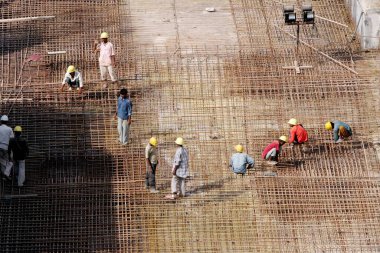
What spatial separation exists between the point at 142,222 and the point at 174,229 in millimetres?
869

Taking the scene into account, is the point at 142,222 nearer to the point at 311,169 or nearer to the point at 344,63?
the point at 311,169

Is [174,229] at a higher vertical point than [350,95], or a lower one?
lower

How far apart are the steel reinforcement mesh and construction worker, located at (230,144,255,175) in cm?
66

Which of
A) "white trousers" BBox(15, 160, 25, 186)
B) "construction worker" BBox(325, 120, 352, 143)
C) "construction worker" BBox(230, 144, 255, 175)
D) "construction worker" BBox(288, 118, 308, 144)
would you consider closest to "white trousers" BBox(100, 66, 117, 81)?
"white trousers" BBox(15, 160, 25, 186)

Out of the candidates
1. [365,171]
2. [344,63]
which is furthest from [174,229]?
[344,63]

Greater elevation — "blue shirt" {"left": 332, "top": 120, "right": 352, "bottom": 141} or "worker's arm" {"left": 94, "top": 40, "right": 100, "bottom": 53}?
"worker's arm" {"left": 94, "top": 40, "right": 100, "bottom": 53}

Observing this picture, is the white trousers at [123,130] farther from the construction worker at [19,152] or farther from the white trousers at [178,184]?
the construction worker at [19,152]

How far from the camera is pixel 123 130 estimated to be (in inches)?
1105

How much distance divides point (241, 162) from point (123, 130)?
11.4 ft

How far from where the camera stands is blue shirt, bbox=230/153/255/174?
2700 cm

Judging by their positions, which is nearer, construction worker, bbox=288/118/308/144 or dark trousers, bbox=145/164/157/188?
dark trousers, bbox=145/164/157/188

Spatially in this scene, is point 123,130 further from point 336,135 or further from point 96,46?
point 336,135

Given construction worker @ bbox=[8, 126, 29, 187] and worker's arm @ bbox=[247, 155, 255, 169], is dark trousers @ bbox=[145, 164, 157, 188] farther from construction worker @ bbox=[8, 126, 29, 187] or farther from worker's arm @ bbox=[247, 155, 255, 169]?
construction worker @ bbox=[8, 126, 29, 187]

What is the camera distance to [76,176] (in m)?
27.6
